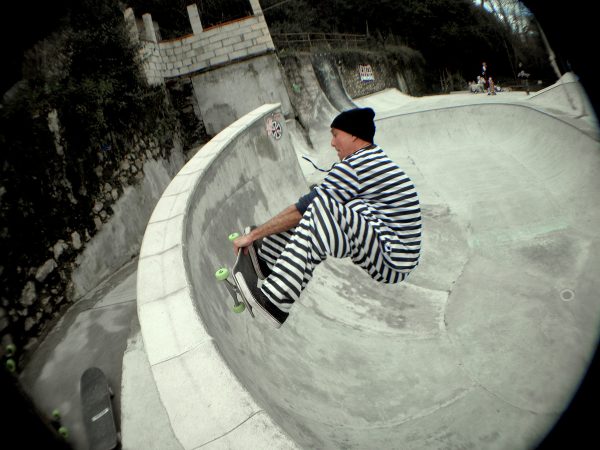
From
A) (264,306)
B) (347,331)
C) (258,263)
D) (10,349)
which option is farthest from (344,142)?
(10,349)

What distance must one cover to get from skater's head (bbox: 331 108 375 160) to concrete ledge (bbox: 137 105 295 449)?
1445 millimetres

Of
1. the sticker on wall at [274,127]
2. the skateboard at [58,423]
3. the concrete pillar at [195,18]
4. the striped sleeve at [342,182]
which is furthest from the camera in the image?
the concrete pillar at [195,18]

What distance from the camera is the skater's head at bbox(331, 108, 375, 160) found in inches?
99.3

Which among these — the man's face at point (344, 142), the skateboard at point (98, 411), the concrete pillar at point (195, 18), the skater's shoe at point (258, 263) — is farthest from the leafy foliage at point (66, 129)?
the man's face at point (344, 142)

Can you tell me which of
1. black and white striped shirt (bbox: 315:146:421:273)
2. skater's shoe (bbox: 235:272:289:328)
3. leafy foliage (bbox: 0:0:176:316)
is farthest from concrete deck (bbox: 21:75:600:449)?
black and white striped shirt (bbox: 315:146:421:273)

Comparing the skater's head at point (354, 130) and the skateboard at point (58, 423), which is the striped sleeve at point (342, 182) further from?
the skateboard at point (58, 423)

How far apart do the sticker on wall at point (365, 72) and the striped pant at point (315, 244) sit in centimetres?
2016

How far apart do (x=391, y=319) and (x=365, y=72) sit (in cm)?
1997

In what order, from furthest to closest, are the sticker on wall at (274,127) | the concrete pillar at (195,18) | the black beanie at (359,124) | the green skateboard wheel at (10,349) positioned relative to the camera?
1. the concrete pillar at (195,18)
2. the sticker on wall at (274,127)
3. the green skateboard wheel at (10,349)
4. the black beanie at (359,124)

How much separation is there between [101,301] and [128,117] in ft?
15.4

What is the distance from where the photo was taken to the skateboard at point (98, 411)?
74.7 inches

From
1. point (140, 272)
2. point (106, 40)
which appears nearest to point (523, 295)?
point (140, 272)

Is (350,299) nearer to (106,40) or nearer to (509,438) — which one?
(509,438)

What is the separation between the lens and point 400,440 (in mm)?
2637
